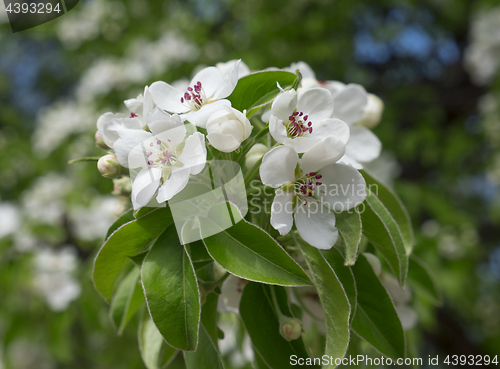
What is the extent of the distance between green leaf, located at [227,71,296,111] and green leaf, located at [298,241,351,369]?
36 centimetres

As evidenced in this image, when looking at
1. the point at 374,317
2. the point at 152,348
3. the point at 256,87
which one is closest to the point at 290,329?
the point at 374,317

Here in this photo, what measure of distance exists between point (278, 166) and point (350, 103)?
1.32ft

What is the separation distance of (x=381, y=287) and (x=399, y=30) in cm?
368

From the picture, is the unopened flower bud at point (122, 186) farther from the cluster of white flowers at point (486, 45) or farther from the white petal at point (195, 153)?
the cluster of white flowers at point (486, 45)

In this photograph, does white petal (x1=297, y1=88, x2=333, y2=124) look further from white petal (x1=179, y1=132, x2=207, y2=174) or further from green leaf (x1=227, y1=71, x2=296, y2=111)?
white petal (x1=179, y1=132, x2=207, y2=174)

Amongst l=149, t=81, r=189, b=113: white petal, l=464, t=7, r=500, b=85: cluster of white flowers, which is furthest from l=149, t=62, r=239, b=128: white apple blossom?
l=464, t=7, r=500, b=85: cluster of white flowers

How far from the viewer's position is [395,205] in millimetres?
1106

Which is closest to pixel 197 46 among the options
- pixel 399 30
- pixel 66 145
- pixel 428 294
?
pixel 66 145

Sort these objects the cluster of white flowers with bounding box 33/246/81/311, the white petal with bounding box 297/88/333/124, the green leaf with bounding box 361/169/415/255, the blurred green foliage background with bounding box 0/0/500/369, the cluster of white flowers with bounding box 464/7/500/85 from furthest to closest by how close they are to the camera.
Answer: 1. the cluster of white flowers with bounding box 464/7/500/85
2. the blurred green foliage background with bounding box 0/0/500/369
3. the cluster of white flowers with bounding box 33/246/81/311
4. the green leaf with bounding box 361/169/415/255
5. the white petal with bounding box 297/88/333/124

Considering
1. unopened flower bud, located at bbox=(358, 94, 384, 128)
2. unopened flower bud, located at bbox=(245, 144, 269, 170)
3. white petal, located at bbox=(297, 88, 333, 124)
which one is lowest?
unopened flower bud, located at bbox=(358, 94, 384, 128)

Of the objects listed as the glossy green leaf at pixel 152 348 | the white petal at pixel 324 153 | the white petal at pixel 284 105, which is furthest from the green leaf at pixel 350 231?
the glossy green leaf at pixel 152 348

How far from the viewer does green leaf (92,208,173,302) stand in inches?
31.7

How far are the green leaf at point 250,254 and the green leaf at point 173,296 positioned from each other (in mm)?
66

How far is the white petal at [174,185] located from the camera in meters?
0.72
